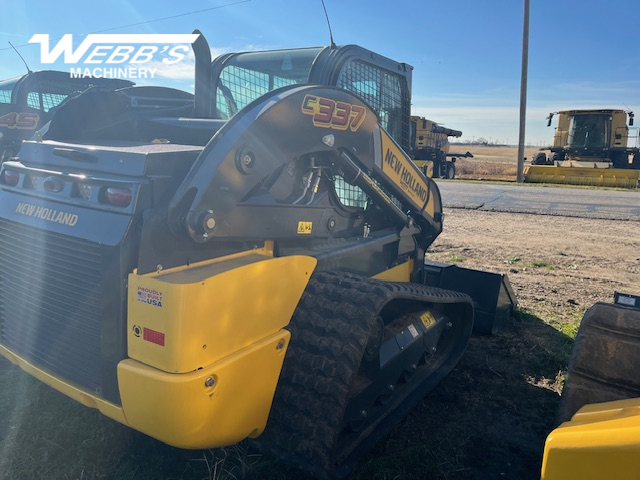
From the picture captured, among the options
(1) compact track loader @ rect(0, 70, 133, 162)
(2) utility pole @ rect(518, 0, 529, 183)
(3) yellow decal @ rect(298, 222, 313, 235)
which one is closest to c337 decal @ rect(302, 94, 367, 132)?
(3) yellow decal @ rect(298, 222, 313, 235)

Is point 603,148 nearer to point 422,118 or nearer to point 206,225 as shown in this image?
point 422,118

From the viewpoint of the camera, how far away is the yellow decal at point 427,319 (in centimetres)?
354

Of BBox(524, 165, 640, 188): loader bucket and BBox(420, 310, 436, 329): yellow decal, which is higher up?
BBox(524, 165, 640, 188): loader bucket

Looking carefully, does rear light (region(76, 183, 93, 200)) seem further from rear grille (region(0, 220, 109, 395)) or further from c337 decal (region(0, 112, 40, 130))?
c337 decal (region(0, 112, 40, 130))

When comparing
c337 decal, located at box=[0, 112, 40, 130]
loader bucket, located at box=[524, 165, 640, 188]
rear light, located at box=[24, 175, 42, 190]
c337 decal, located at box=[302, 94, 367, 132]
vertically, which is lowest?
rear light, located at box=[24, 175, 42, 190]

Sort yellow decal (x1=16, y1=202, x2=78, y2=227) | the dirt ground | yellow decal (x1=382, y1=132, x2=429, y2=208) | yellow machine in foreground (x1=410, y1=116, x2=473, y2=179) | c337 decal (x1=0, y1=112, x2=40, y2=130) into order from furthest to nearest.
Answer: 1. yellow machine in foreground (x1=410, y1=116, x2=473, y2=179)
2. c337 decal (x1=0, y1=112, x2=40, y2=130)
3. yellow decal (x1=382, y1=132, x2=429, y2=208)
4. the dirt ground
5. yellow decal (x1=16, y1=202, x2=78, y2=227)

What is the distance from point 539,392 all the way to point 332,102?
2.43m

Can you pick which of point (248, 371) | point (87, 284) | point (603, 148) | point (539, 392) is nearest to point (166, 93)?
point (87, 284)

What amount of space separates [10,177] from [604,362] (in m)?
3.11

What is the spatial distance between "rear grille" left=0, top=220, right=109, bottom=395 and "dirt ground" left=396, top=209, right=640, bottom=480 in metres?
1.70

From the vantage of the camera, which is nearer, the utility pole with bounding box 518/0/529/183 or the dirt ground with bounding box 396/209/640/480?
the dirt ground with bounding box 396/209/640/480

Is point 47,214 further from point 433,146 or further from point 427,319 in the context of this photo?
point 433,146

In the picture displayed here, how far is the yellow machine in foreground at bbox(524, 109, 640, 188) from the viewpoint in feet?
70.9

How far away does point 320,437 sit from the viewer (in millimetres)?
2455
